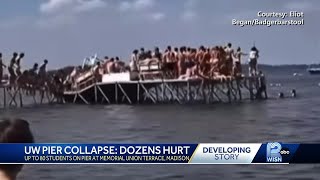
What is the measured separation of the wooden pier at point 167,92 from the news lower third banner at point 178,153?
0.85ft

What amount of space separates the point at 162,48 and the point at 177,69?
187 millimetres

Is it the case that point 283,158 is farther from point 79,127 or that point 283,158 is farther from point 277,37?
point 79,127

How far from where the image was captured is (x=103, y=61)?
3521 millimetres

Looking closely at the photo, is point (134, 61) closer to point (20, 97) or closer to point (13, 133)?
point (20, 97)

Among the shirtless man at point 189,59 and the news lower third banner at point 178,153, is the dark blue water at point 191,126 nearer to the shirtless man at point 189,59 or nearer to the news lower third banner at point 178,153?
the news lower third banner at point 178,153

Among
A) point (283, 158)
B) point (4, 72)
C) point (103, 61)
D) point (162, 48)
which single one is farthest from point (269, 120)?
point (4, 72)

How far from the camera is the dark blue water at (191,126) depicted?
350 cm

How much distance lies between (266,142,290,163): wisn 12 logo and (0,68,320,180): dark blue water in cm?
4

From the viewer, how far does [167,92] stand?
3541 mm

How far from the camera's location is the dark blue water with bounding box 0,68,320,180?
3.50 metres

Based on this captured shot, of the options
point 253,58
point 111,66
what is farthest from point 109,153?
point 253,58

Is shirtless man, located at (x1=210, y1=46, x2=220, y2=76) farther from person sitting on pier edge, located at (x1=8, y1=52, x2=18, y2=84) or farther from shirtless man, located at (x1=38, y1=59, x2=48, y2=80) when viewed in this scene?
person sitting on pier edge, located at (x1=8, y1=52, x2=18, y2=84)

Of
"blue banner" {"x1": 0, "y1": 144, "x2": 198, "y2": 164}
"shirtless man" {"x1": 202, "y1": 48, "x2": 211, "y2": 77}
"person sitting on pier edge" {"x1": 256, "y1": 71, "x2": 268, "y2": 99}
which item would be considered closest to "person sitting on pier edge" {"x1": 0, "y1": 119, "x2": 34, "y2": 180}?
"blue banner" {"x1": 0, "y1": 144, "x2": 198, "y2": 164}

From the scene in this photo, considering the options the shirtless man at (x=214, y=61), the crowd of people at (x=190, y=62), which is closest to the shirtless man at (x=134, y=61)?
the crowd of people at (x=190, y=62)
